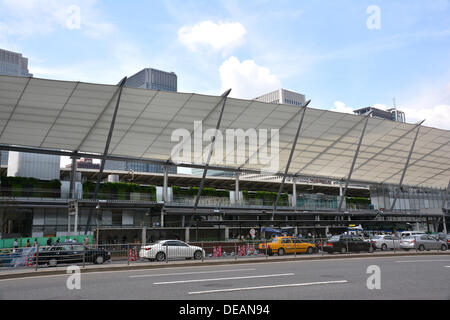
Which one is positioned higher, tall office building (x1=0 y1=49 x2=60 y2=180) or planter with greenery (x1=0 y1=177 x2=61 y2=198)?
tall office building (x1=0 y1=49 x2=60 y2=180)

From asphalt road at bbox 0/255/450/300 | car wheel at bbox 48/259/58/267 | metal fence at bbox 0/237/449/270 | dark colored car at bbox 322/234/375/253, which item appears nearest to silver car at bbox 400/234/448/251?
metal fence at bbox 0/237/449/270

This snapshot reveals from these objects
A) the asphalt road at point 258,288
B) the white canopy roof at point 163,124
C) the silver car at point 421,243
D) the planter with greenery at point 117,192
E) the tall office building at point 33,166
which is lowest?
the silver car at point 421,243

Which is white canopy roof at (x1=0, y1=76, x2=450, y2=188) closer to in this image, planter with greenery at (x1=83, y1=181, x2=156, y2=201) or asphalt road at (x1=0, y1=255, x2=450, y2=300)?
planter with greenery at (x1=83, y1=181, x2=156, y2=201)

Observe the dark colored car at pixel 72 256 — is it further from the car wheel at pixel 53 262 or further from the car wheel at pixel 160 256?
the car wheel at pixel 160 256

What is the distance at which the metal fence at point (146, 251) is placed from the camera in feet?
60.9

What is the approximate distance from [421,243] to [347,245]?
26.0ft

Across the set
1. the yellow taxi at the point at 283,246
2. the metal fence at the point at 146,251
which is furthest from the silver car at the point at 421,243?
the yellow taxi at the point at 283,246

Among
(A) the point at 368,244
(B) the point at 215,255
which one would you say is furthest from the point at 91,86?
(A) the point at 368,244


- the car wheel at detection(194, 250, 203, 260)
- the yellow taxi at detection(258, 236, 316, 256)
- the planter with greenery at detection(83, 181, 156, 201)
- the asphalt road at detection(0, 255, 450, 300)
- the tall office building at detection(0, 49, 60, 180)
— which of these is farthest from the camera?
the tall office building at detection(0, 49, 60, 180)

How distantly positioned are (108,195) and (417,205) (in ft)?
173

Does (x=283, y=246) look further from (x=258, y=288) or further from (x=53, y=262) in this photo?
(x=258, y=288)

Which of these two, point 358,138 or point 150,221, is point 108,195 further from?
point 358,138

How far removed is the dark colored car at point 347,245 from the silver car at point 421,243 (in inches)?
160

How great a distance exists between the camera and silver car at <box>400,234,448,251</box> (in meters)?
30.5
